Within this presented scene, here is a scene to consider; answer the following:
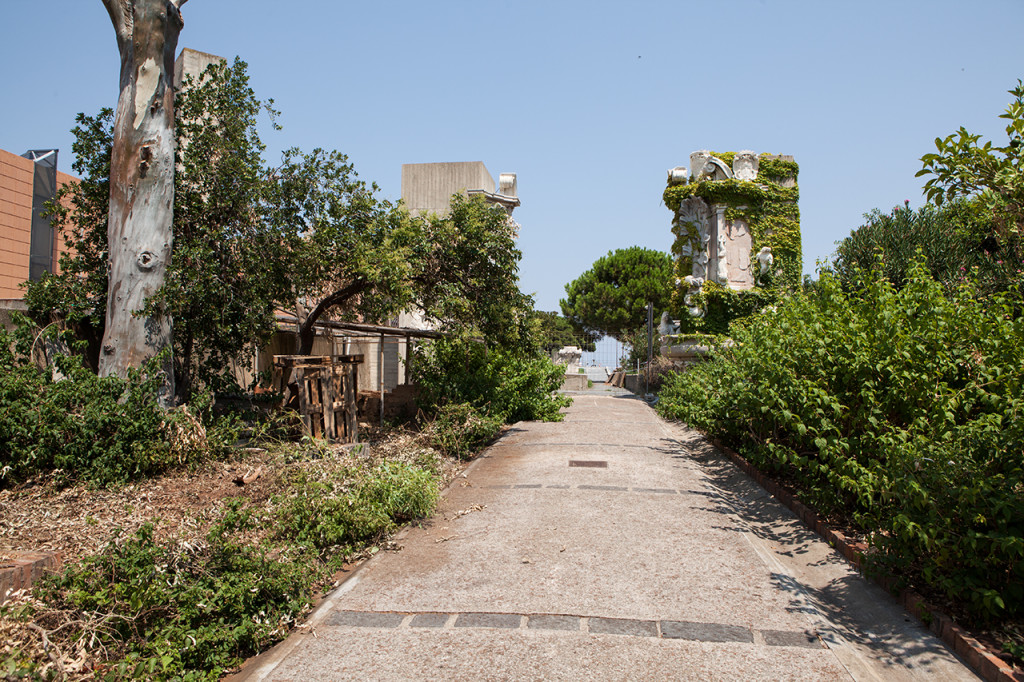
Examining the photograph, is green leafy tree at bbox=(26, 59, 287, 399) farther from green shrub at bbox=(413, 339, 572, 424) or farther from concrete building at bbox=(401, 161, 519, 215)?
concrete building at bbox=(401, 161, 519, 215)

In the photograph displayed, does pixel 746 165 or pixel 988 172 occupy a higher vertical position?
pixel 746 165

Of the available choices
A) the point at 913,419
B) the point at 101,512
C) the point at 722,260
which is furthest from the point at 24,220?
the point at 913,419

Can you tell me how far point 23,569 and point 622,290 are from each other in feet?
156

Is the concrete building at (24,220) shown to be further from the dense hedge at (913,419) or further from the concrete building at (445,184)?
the dense hedge at (913,419)

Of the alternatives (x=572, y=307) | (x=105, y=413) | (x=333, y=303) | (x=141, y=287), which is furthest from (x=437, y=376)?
(x=572, y=307)

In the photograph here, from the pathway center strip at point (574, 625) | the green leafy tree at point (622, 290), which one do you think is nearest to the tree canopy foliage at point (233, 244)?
the pathway center strip at point (574, 625)

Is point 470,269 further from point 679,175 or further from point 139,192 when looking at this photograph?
point 679,175

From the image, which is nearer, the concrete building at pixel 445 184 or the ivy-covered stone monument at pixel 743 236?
the ivy-covered stone monument at pixel 743 236

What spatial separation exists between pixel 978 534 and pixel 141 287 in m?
8.02

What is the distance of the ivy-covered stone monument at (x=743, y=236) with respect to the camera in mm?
19750

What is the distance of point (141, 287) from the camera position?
25.2ft

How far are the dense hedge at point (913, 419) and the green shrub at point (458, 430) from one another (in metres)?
4.26

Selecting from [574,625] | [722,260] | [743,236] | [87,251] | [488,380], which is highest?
[743,236]

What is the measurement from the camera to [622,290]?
5009cm
